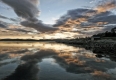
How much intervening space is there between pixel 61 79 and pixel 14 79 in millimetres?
4282

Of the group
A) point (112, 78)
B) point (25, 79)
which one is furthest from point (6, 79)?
point (112, 78)

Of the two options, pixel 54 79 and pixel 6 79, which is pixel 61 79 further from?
pixel 6 79

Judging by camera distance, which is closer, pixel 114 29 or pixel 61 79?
pixel 61 79

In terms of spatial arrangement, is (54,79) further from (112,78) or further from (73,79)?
(112,78)

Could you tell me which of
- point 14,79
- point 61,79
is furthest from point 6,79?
point 61,79

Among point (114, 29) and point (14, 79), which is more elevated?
point (114, 29)

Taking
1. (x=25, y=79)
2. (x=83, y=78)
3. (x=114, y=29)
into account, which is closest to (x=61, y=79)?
(x=83, y=78)

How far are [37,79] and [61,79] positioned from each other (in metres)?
2.21

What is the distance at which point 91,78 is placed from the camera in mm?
13945

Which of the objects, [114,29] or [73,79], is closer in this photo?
[73,79]

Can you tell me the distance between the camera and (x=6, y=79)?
1341 cm

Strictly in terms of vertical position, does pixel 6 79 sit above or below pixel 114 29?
below

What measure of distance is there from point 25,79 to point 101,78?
23.1 feet

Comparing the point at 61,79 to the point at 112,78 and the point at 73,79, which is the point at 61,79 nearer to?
the point at 73,79
